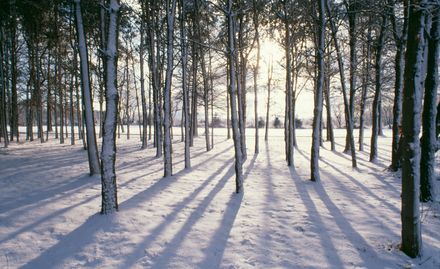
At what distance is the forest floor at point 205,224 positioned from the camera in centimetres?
382

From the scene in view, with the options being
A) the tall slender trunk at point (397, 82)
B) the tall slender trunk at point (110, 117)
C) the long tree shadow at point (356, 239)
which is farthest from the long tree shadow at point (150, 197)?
the tall slender trunk at point (397, 82)

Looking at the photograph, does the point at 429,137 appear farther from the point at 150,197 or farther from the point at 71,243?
the point at 71,243

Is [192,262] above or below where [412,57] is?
below

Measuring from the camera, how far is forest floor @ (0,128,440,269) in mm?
3822

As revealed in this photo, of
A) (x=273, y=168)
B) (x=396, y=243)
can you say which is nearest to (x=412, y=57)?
(x=396, y=243)

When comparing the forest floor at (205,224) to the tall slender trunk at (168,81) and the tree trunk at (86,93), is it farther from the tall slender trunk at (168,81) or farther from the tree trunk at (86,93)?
the tall slender trunk at (168,81)

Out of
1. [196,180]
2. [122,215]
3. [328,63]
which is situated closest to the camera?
[122,215]

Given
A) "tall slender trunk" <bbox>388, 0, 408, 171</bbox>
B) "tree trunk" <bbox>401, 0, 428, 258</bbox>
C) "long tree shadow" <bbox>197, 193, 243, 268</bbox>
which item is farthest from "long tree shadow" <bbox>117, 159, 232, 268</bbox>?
"tall slender trunk" <bbox>388, 0, 408, 171</bbox>

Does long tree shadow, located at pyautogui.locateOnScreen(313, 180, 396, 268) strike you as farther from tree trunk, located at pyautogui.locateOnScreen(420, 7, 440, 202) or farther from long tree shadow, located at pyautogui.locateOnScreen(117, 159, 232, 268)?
long tree shadow, located at pyautogui.locateOnScreen(117, 159, 232, 268)

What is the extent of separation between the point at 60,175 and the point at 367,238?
8.85 metres

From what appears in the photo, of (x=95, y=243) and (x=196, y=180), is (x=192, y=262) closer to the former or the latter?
(x=95, y=243)

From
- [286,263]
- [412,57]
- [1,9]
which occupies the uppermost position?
[1,9]

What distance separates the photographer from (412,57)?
3.84m

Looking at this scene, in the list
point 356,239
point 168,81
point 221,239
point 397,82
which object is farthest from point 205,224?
point 397,82
